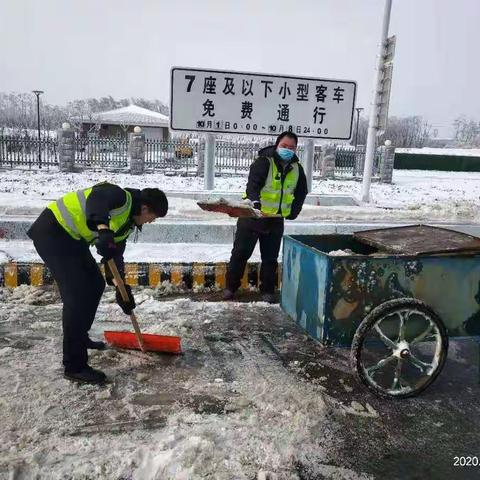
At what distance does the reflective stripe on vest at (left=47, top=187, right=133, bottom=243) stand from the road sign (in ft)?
18.8

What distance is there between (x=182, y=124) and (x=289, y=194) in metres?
4.36

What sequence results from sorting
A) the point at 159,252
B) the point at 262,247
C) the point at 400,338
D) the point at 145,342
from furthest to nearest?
the point at 159,252, the point at 262,247, the point at 145,342, the point at 400,338

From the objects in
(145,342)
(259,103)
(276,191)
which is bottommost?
(145,342)

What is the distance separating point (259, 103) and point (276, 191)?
4476 mm

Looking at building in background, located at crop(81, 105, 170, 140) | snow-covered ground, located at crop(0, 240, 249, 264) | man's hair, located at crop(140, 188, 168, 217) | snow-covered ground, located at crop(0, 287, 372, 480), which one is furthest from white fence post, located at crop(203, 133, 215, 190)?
building in background, located at crop(81, 105, 170, 140)

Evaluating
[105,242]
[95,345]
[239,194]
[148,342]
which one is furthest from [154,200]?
[239,194]

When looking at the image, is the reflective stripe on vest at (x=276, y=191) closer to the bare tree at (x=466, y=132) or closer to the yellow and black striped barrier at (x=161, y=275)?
the yellow and black striped barrier at (x=161, y=275)

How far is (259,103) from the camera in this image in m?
8.96

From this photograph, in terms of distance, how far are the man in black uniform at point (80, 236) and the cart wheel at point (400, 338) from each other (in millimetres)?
1541

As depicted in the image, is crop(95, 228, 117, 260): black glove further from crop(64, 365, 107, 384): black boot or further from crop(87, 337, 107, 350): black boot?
crop(87, 337, 107, 350): black boot

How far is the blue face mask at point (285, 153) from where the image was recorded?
486 centimetres

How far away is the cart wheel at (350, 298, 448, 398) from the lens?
3.17 metres

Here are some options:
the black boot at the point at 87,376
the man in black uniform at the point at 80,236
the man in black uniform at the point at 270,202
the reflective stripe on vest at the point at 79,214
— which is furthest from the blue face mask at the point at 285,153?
the black boot at the point at 87,376

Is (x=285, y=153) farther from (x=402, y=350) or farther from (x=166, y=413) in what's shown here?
(x=166, y=413)
